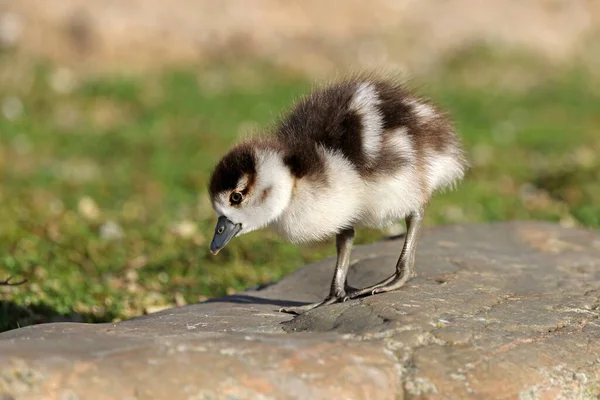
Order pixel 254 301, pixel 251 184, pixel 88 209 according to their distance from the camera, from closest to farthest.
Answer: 1. pixel 251 184
2. pixel 254 301
3. pixel 88 209

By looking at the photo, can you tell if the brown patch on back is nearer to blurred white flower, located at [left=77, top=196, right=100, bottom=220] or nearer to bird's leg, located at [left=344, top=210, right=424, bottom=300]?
bird's leg, located at [left=344, top=210, right=424, bottom=300]

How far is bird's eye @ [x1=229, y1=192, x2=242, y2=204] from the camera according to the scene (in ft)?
15.5

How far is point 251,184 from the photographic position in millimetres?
4680

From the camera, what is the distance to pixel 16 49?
48.0 ft

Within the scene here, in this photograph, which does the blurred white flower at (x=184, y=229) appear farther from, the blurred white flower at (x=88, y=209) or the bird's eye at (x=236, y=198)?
the bird's eye at (x=236, y=198)

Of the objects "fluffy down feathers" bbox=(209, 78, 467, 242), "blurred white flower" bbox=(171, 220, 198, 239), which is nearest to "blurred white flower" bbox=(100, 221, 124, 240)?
"blurred white flower" bbox=(171, 220, 198, 239)

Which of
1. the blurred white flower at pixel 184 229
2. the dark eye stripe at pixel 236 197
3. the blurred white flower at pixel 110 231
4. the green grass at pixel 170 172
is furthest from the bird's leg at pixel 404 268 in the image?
the blurred white flower at pixel 110 231

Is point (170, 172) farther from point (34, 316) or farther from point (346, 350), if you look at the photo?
point (346, 350)

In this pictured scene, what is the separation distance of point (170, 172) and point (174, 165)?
10.3 inches

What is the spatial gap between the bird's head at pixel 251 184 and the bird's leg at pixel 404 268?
0.67m

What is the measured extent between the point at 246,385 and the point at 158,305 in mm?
3172

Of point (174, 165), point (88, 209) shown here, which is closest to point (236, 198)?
point (88, 209)

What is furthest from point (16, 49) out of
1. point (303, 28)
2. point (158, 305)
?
point (158, 305)

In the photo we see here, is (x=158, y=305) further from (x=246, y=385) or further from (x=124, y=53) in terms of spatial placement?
(x=124, y=53)
